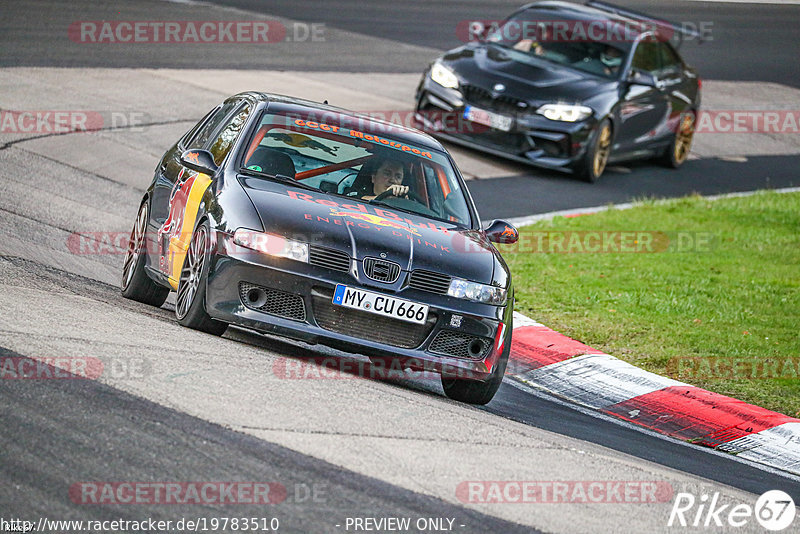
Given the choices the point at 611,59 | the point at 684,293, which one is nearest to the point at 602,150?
the point at 611,59

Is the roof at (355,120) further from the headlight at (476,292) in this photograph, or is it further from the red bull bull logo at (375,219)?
the headlight at (476,292)

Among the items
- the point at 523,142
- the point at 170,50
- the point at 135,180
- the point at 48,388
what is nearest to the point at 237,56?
the point at 170,50

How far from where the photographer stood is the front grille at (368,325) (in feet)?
23.4

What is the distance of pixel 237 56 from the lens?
20.8 m

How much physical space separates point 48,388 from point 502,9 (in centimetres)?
2672

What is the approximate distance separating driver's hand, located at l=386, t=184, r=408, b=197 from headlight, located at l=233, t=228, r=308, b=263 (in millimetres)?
1327

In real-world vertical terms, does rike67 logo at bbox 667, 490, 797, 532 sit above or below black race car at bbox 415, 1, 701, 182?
above

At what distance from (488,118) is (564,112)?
96 cm

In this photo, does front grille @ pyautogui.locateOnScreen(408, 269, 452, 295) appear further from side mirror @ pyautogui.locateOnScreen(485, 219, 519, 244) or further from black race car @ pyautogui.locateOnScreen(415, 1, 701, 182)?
black race car @ pyautogui.locateOnScreen(415, 1, 701, 182)

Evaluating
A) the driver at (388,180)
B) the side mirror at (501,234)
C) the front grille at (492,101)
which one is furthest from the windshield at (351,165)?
the front grille at (492,101)

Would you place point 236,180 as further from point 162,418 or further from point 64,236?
point 64,236

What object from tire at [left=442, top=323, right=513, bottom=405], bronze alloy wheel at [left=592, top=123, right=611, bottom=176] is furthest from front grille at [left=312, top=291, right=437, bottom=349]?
bronze alloy wheel at [left=592, top=123, right=611, bottom=176]

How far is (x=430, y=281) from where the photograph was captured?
7.33 metres

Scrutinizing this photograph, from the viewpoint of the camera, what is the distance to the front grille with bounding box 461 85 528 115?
52.4 ft
